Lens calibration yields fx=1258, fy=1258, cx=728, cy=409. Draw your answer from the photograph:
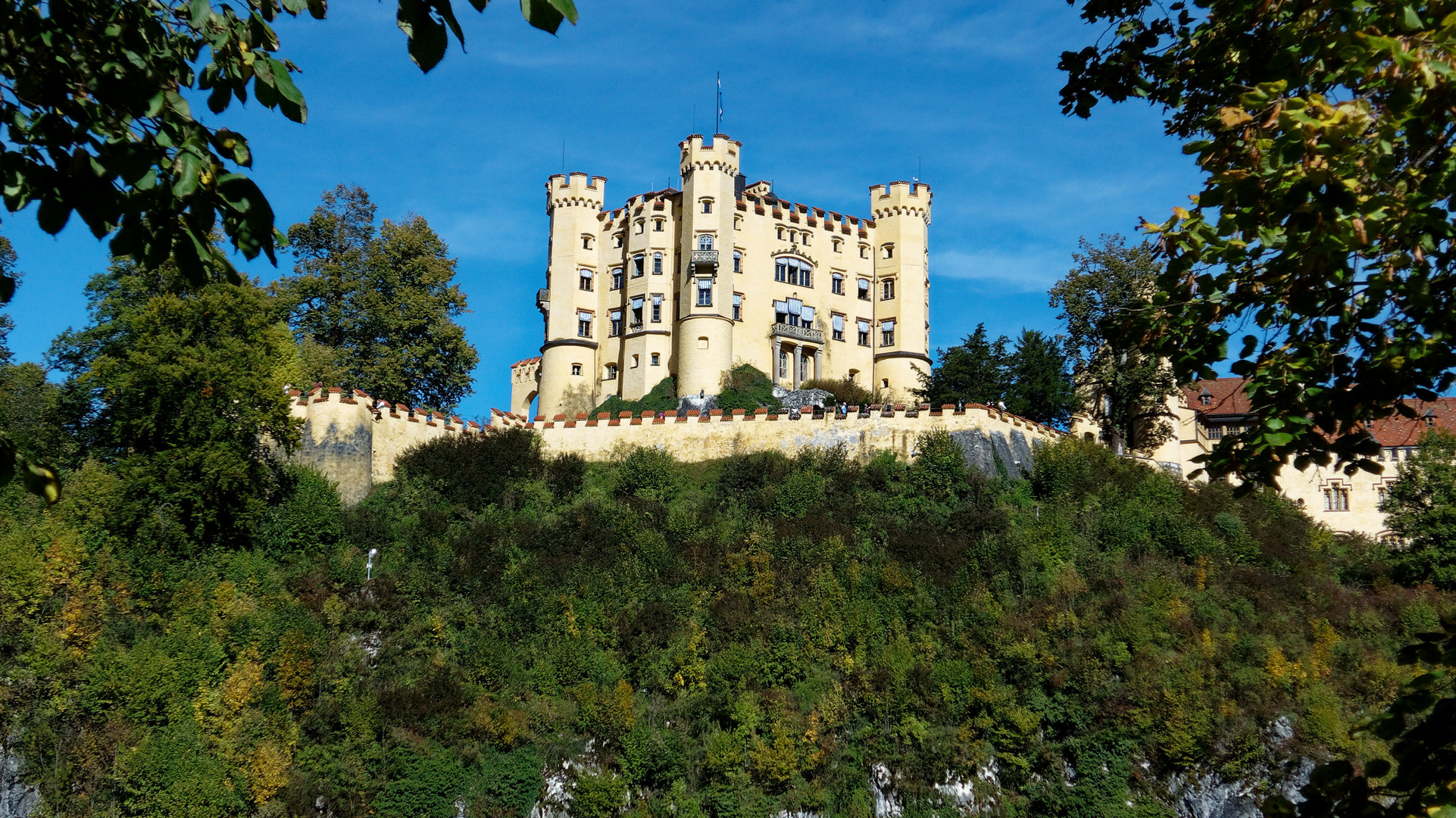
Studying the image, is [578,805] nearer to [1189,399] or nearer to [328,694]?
[328,694]

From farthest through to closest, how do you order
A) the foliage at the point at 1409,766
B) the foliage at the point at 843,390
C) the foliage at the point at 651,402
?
the foliage at the point at 843,390
the foliage at the point at 651,402
the foliage at the point at 1409,766

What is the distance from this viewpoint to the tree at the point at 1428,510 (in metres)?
40.5

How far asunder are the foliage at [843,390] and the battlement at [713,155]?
Answer: 10.0 m

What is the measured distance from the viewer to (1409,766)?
19.1ft

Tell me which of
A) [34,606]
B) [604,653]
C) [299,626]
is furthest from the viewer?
[604,653]

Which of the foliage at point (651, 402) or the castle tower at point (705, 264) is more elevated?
the castle tower at point (705, 264)

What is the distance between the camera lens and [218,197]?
18.7 ft

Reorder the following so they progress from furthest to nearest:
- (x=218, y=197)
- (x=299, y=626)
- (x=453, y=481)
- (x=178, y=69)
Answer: (x=453, y=481)
(x=299, y=626)
(x=178, y=69)
(x=218, y=197)

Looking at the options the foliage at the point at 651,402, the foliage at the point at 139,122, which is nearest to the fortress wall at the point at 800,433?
the foliage at the point at 651,402

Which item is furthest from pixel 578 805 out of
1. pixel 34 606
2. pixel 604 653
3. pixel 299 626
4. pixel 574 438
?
pixel 574 438

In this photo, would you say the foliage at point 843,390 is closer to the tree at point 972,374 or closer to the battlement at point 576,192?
the tree at point 972,374

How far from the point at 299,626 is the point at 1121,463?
27064mm

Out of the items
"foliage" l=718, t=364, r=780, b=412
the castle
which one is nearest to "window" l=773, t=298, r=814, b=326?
the castle

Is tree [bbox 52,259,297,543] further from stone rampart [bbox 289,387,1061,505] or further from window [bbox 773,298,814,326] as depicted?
window [bbox 773,298,814,326]
